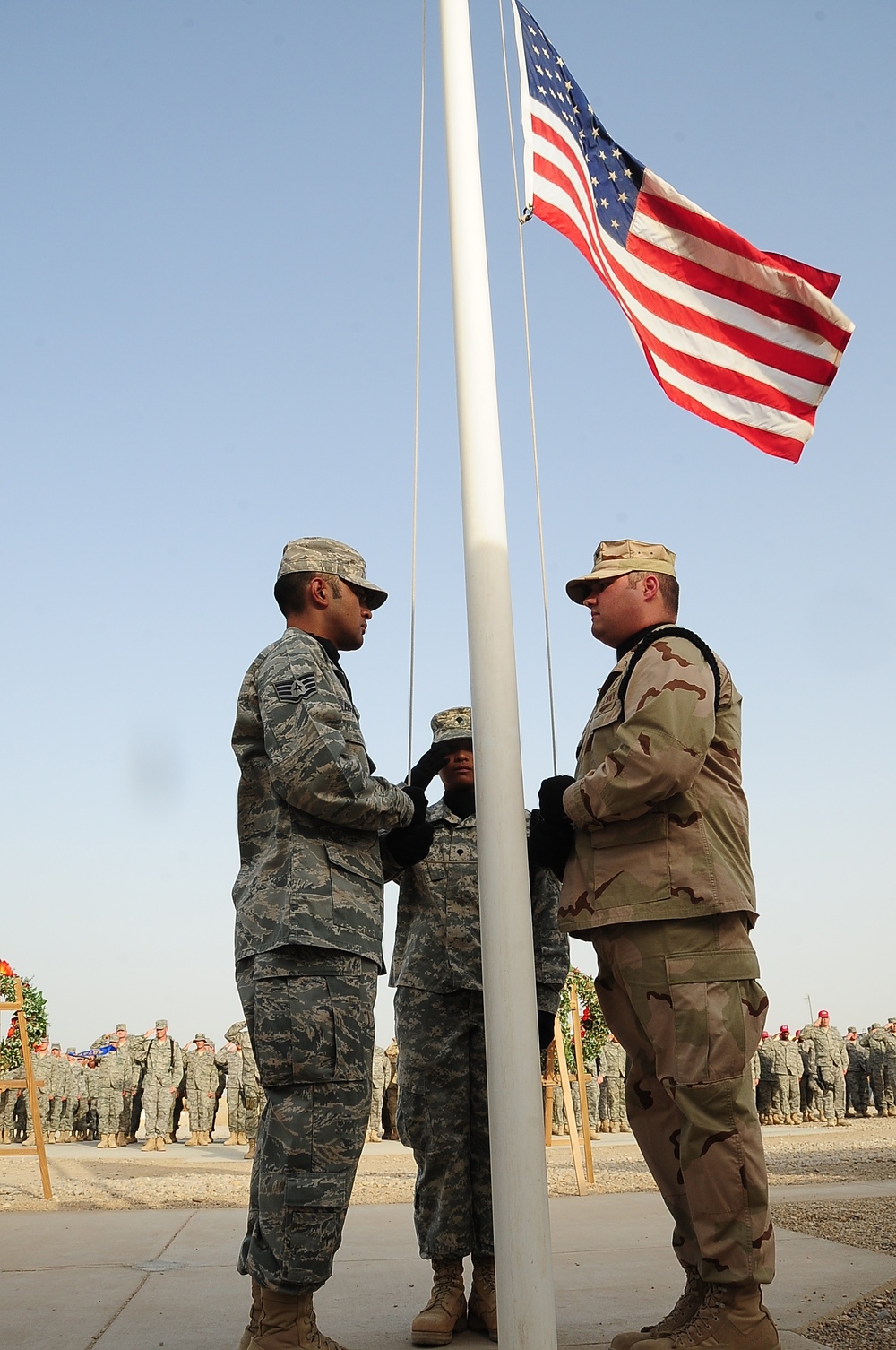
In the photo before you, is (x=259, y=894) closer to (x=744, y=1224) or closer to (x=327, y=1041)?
(x=327, y=1041)

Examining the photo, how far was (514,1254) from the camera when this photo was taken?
2348 millimetres

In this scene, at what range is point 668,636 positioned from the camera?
3.28 meters

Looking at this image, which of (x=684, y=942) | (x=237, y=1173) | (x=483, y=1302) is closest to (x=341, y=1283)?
(x=483, y=1302)

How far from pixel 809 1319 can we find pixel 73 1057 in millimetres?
24809

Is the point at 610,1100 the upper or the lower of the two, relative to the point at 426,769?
lower

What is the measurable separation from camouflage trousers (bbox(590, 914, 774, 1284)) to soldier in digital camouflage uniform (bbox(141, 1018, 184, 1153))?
16858 millimetres

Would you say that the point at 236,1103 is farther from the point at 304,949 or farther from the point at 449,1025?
the point at 304,949

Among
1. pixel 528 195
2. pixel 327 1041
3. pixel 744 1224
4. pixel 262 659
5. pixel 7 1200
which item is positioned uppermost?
pixel 528 195

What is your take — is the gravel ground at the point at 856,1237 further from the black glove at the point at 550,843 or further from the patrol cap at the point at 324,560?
the patrol cap at the point at 324,560

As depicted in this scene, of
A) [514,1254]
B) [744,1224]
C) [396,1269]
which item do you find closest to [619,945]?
[744,1224]

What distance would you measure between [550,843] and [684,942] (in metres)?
0.53

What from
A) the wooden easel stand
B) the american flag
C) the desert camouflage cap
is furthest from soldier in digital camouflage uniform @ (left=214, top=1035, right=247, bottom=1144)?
the american flag

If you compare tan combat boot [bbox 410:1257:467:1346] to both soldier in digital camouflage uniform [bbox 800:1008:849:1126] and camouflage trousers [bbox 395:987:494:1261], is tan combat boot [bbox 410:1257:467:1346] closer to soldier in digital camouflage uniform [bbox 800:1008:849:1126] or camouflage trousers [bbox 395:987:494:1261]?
camouflage trousers [bbox 395:987:494:1261]

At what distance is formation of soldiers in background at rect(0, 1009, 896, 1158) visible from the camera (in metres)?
18.8
